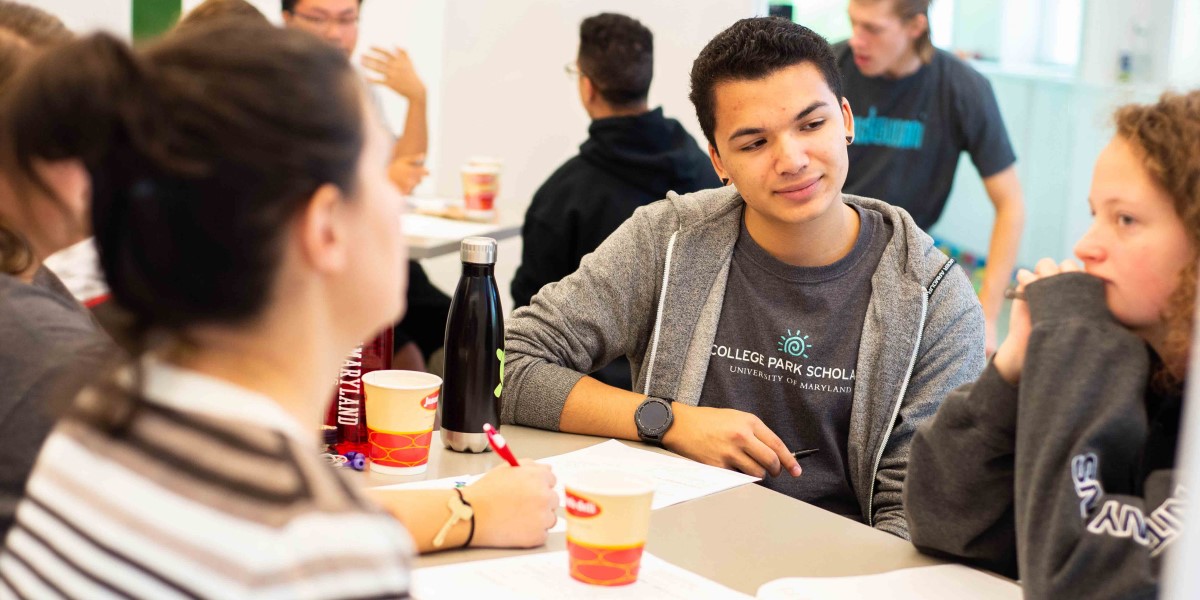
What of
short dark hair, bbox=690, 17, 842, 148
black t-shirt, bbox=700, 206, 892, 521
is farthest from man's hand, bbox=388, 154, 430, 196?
black t-shirt, bbox=700, 206, 892, 521

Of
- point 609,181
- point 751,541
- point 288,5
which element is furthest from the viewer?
point 288,5

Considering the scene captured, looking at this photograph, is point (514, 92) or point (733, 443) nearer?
point (733, 443)

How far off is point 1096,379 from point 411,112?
10.5ft

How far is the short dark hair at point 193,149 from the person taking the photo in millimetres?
721

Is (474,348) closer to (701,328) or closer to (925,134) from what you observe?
(701,328)

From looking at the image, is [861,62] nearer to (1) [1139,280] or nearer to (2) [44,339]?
(1) [1139,280]

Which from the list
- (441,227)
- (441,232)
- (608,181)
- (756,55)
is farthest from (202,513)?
(441,227)

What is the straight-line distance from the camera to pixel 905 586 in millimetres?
1292

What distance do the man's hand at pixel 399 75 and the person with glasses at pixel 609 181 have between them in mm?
894

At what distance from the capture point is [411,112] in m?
4.09

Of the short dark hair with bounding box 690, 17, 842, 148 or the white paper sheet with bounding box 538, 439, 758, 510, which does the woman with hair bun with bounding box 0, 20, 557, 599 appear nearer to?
the white paper sheet with bounding box 538, 439, 758, 510

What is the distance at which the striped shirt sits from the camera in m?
0.69

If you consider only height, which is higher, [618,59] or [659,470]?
[618,59]

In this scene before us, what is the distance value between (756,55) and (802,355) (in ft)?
1.60
